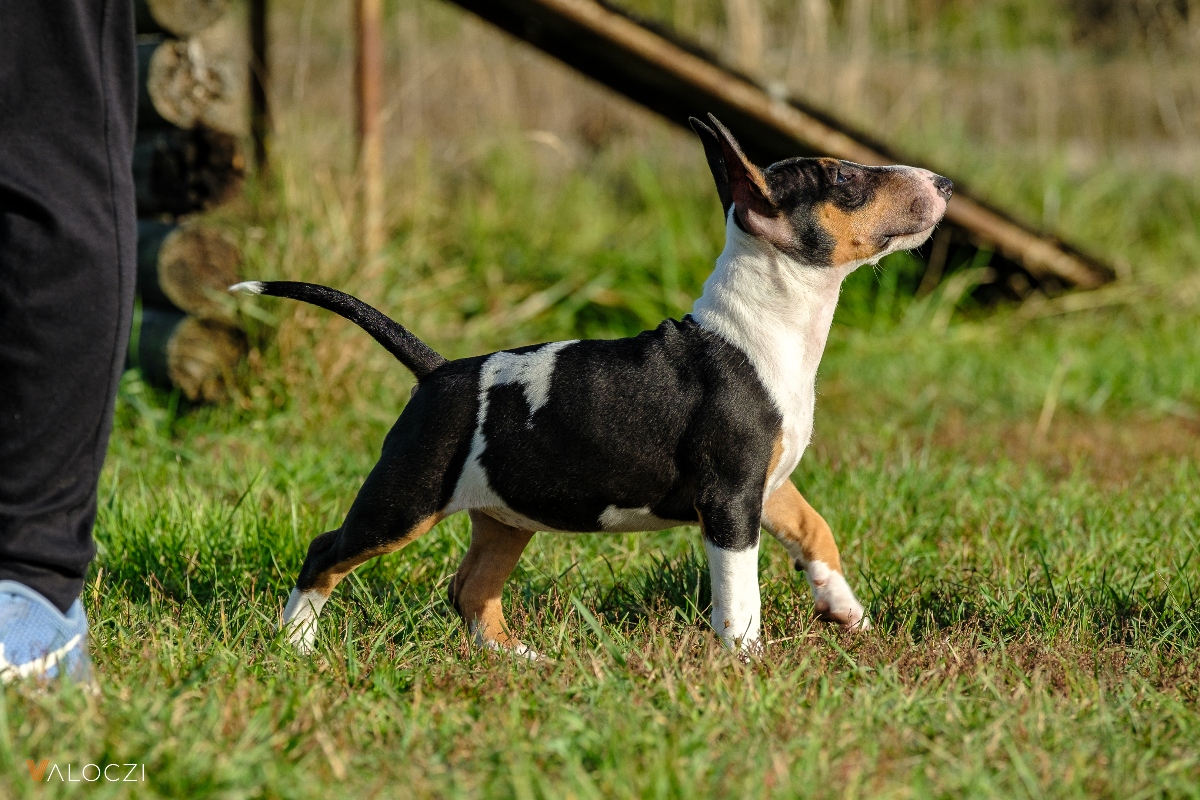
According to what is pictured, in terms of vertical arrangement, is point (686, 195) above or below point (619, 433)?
below

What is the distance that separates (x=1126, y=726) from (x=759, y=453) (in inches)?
32.3

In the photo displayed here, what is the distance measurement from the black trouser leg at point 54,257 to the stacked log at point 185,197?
2.35 meters

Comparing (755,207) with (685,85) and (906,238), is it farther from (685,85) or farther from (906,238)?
(685,85)

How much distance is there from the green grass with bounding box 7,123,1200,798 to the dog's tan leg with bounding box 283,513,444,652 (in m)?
0.07

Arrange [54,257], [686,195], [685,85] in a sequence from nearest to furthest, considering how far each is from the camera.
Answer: [54,257]
[685,85]
[686,195]

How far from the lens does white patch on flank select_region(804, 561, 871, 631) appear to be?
2875 mm

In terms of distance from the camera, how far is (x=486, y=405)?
2693mm

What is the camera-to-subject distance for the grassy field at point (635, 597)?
6.69 feet

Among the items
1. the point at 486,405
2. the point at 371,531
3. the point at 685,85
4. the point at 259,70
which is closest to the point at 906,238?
the point at 486,405

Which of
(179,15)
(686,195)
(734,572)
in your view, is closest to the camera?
(734,572)

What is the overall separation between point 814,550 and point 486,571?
2.41 feet

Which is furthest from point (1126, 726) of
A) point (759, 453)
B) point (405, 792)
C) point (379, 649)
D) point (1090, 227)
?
point (1090, 227)

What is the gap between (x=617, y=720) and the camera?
216 centimetres

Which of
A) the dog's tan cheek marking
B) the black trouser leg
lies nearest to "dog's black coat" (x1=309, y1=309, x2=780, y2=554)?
the dog's tan cheek marking
